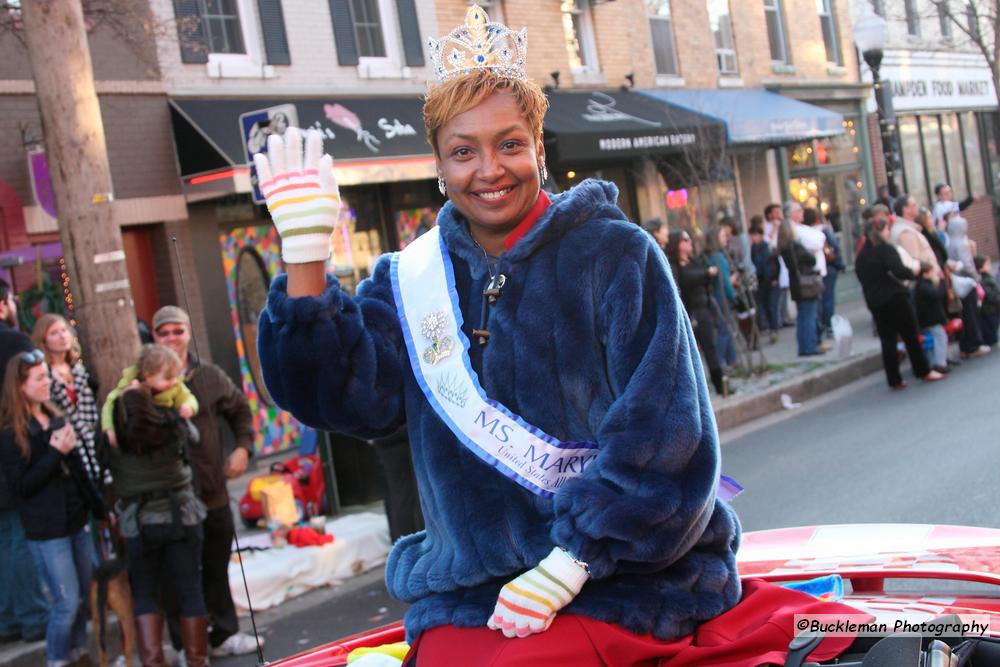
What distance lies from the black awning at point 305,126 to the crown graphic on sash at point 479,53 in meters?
7.63

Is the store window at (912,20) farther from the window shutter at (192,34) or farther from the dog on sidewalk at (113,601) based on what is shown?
the dog on sidewalk at (113,601)

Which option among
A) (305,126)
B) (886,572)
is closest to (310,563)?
(886,572)

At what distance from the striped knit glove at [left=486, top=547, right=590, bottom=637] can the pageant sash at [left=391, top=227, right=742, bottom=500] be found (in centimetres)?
21

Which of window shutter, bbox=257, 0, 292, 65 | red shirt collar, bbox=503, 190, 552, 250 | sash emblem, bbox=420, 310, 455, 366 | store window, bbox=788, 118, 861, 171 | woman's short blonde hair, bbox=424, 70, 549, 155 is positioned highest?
window shutter, bbox=257, 0, 292, 65

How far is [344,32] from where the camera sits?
14.5 m

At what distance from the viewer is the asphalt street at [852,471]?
6.94m

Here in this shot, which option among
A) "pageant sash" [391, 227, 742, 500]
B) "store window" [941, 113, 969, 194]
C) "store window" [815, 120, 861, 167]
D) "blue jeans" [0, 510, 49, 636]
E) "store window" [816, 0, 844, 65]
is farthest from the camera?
"store window" [941, 113, 969, 194]

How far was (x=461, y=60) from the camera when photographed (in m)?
2.55

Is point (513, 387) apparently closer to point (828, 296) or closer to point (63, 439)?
point (63, 439)

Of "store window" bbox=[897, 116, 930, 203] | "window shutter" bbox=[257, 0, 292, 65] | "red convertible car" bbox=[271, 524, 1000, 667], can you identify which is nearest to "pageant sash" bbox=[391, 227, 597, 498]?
"red convertible car" bbox=[271, 524, 1000, 667]

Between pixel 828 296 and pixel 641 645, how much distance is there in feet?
51.5

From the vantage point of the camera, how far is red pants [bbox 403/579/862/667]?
2178 millimetres

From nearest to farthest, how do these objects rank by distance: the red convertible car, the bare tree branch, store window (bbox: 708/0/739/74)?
the red convertible car → the bare tree branch → store window (bbox: 708/0/739/74)

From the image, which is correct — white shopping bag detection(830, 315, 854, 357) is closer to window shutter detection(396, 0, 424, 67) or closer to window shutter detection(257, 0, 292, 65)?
window shutter detection(396, 0, 424, 67)
